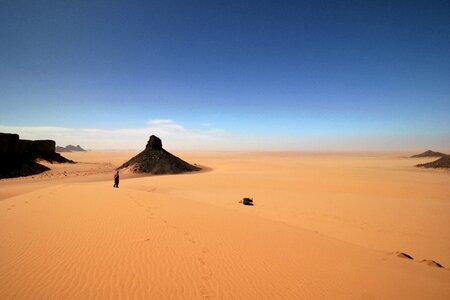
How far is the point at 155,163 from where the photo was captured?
39.4 metres

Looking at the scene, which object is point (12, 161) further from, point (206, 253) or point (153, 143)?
point (206, 253)

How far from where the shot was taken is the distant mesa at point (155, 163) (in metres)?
38.3

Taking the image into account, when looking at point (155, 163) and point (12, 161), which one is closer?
point (155, 163)

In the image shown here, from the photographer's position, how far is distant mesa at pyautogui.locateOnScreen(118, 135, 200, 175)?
38281mm

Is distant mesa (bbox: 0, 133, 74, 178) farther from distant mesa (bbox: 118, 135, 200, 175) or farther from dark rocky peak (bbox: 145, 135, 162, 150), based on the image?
dark rocky peak (bbox: 145, 135, 162, 150)

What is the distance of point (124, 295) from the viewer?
4812 mm

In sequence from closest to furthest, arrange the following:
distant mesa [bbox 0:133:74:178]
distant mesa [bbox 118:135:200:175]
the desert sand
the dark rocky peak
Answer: the desert sand → distant mesa [bbox 0:133:74:178] → distant mesa [bbox 118:135:200:175] → the dark rocky peak

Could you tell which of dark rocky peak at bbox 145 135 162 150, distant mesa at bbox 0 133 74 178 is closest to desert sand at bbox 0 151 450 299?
dark rocky peak at bbox 145 135 162 150

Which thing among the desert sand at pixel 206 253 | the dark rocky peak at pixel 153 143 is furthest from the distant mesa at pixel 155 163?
the desert sand at pixel 206 253

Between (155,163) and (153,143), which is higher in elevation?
(153,143)

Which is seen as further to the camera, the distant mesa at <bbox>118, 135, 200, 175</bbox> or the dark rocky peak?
the dark rocky peak

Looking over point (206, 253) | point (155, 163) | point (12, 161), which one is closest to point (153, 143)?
point (155, 163)

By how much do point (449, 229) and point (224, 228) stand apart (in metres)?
11.0

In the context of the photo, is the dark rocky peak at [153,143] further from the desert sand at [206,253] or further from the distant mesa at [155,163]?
the desert sand at [206,253]
